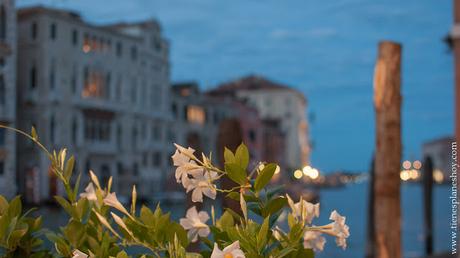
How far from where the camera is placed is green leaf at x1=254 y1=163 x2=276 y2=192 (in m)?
1.51

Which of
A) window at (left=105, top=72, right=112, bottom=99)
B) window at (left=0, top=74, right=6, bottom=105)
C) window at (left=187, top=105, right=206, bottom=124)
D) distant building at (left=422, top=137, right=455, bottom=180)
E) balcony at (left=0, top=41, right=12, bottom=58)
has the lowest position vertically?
distant building at (left=422, top=137, right=455, bottom=180)

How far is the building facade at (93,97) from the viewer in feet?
97.6

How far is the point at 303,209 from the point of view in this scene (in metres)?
1.60

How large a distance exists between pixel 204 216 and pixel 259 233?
1.52ft

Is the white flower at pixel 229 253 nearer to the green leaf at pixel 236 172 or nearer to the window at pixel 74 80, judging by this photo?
the green leaf at pixel 236 172

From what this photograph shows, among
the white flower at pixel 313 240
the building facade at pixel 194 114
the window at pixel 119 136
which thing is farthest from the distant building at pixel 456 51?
the building facade at pixel 194 114

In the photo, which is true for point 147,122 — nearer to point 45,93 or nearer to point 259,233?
point 45,93

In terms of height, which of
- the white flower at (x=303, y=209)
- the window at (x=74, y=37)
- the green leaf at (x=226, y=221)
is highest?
the window at (x=74, y=37)

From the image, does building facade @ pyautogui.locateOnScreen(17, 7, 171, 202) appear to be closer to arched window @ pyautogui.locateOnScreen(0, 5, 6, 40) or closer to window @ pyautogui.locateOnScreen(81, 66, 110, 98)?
window @ pyautogui.locateOnScreen(81, 66, 110, 98)

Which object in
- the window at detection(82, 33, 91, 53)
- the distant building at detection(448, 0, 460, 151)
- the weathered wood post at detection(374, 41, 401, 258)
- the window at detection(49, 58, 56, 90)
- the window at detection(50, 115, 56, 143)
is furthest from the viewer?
the window at detection(82, 33, 91, 53)

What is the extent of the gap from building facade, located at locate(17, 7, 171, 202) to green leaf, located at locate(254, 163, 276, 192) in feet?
90.2

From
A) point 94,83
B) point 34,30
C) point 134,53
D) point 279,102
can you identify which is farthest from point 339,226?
point 279,102

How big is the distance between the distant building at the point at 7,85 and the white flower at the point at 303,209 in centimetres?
2563

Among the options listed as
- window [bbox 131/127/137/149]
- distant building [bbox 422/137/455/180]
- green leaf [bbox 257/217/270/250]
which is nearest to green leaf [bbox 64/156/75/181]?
green leaf [bbox 257/217/270/250]
